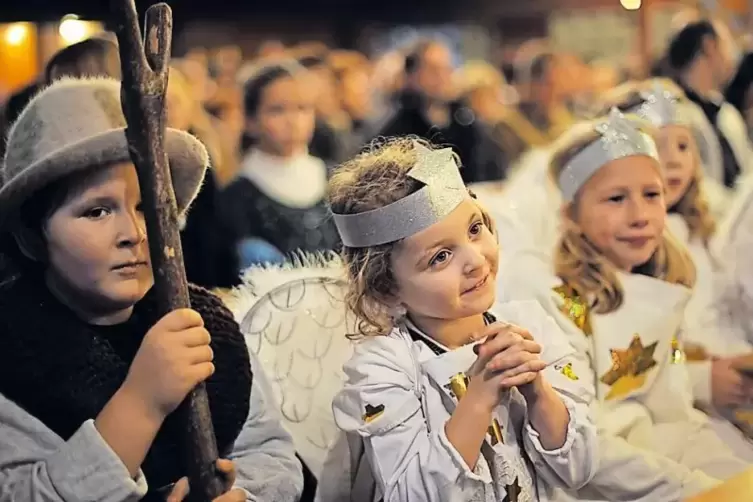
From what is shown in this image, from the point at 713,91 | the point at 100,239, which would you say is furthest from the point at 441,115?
the point at 713,91

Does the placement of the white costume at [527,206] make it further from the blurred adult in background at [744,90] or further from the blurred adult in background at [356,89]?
the blurred adult in background at [744,90]

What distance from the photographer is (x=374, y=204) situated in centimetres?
99

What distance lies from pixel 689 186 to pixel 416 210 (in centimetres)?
68

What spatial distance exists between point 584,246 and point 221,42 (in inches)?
20.8

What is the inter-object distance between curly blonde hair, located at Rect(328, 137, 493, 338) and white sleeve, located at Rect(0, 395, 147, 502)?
0.93 ft

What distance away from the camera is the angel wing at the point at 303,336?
3.67 feet

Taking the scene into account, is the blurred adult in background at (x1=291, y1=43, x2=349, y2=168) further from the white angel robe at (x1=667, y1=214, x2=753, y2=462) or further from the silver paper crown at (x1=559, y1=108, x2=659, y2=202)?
the white angel robe at (x1=667, y1=214, x2=753, y2=462)

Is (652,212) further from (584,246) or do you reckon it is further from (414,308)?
(414,308)

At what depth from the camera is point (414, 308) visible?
1.03m

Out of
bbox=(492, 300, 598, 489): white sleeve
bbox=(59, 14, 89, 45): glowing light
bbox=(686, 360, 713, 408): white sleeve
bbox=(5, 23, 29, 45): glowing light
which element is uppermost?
bbox=(59, 14, 89, 45): glowing light

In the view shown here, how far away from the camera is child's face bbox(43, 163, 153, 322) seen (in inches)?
35.8

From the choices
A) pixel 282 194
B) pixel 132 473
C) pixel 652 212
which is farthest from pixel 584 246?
pixel 132 473

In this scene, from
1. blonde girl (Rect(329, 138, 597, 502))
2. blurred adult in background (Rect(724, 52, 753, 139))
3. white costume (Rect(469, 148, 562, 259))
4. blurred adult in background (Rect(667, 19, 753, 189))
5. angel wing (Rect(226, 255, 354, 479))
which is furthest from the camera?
blurred adult in background (Rect(724, 52, 753, 139))

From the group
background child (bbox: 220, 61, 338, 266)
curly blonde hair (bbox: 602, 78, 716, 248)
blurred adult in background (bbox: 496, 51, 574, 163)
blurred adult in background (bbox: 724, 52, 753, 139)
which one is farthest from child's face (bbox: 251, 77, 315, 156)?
blurred adult in background (bbox: 724, 52, 753, 139)
